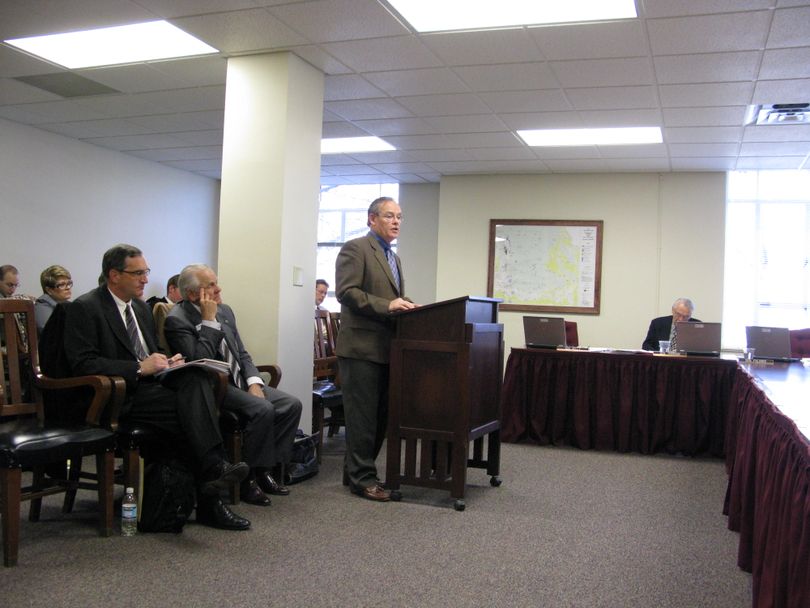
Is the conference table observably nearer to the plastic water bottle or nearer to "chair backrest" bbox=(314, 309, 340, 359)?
"chair backrest" bbox=(314, 309, 340, 359)

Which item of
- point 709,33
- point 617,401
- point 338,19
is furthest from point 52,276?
point 709,33

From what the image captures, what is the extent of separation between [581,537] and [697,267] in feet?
17.4

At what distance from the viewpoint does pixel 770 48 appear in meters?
4.25

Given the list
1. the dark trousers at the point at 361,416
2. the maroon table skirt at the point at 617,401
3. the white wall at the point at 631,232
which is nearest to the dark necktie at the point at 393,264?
the dark trousers at the point at 361,416

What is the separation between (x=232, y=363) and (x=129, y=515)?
3.19 feet

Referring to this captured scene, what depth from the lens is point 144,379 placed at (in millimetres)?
3328

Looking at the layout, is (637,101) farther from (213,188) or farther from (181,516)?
(213,188)

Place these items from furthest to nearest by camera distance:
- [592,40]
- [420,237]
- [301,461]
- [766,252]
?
[420,237], [766,252], [592,40], [301,461]

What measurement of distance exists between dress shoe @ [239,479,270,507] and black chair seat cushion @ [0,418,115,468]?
811 millimetres

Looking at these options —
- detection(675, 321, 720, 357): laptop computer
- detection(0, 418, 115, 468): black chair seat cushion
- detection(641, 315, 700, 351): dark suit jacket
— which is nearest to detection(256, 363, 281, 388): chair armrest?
detection(0, 418, 115, 468): black chair seat cushion

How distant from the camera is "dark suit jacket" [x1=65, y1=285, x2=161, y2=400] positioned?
3070 mm

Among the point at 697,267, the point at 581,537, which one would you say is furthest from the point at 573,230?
the point at 581,537

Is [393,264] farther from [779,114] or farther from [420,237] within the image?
[420,237]

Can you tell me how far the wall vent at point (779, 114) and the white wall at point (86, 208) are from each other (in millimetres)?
6184
